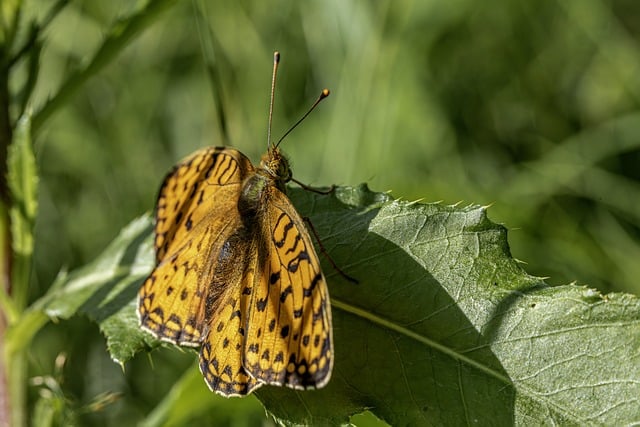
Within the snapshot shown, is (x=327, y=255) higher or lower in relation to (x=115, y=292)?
higher

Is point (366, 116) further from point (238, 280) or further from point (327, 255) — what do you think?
point (238, 280)

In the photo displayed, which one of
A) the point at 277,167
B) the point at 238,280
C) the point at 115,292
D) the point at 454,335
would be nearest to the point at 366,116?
the point at 277,167

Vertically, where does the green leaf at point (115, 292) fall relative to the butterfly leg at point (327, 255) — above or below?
below

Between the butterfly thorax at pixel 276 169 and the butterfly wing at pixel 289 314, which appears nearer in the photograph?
the butterfly wing at pixel 289 314

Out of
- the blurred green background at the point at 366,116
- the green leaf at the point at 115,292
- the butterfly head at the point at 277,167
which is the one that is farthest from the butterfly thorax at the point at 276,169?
the blurred green background at the point at 366,116

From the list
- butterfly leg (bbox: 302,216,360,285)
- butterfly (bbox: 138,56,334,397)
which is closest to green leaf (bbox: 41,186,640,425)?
butterfly leg (bbox: 302,216,360,285)

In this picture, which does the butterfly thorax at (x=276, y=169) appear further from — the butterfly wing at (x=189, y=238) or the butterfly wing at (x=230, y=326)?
the butterfly wing at (x=230, y=326)

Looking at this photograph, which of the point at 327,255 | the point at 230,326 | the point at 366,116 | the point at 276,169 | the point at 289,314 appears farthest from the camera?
the point at 366,116

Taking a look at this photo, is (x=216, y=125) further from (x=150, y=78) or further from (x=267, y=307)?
(x=267, y=307)
